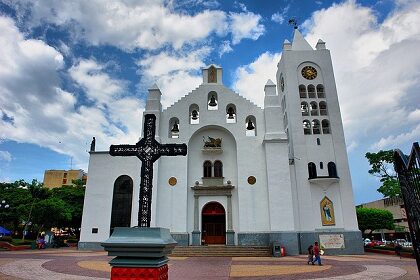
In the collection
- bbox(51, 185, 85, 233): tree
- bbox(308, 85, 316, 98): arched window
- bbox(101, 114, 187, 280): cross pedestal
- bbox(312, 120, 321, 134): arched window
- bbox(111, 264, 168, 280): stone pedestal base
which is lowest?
bbox(111, 264, 168, 280): stone pedestal base

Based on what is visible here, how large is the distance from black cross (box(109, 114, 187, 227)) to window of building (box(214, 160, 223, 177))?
18.2 m

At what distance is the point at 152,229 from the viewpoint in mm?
4211

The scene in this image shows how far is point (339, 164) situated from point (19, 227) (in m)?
41.8

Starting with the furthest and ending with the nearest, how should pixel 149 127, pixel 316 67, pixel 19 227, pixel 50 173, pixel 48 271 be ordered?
pixel 50 173 < pixel 19 227 < pixel 316 67 < pixel 48 271 < pixel 149 127

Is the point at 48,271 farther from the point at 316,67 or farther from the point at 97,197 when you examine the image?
the point at 316,67

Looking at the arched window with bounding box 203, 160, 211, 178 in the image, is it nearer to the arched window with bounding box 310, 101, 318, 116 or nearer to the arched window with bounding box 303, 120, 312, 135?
the arched window with bounding box 303, 120, 312, 135

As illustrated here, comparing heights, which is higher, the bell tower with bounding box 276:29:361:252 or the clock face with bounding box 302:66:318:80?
the clock face with bounding box 302:66:318:80

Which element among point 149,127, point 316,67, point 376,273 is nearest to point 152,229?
point 149,127

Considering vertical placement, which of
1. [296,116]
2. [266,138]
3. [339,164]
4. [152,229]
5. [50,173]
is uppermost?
[50,173]

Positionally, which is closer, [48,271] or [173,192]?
[48,271]

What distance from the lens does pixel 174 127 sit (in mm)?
25547

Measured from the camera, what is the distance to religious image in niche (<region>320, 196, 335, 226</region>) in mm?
22362

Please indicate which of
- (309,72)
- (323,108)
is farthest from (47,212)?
(309,72)

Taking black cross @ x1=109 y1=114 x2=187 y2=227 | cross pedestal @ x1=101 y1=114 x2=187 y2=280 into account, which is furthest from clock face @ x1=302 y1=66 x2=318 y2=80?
cross pedestal @ x1=101 y1=114 x2=187 y2=280
